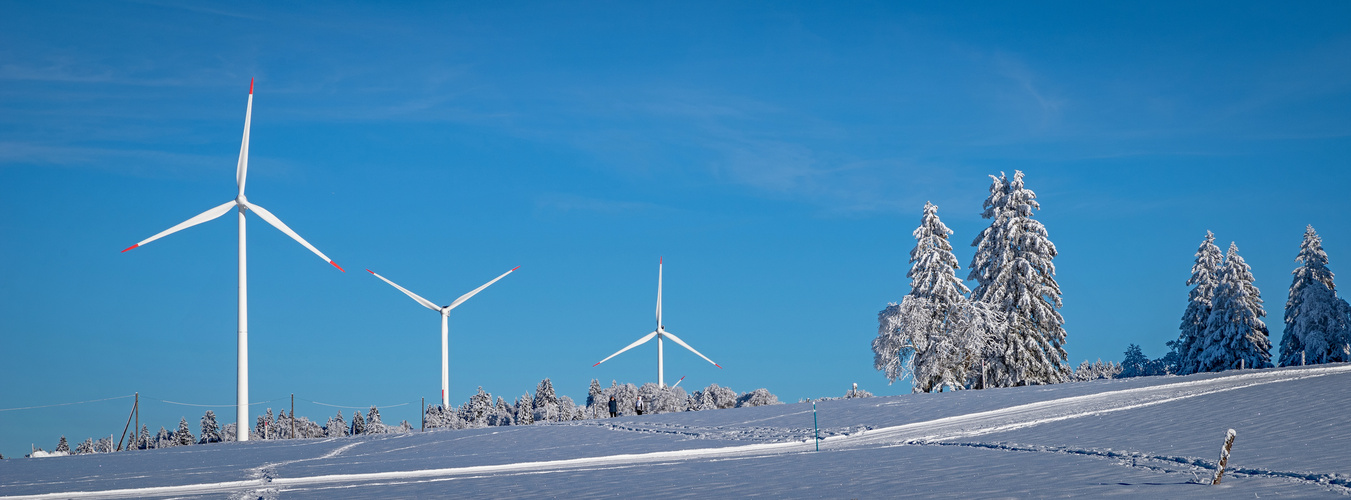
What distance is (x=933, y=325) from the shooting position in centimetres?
6034

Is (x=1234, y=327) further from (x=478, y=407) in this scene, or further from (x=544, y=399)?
(x=478, y=407)

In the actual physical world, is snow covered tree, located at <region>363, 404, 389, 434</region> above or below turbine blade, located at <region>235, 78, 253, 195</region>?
below

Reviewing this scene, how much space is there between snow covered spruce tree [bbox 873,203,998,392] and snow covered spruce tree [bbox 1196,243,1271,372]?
16184 millimetres

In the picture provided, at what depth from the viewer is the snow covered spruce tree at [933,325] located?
58.6m

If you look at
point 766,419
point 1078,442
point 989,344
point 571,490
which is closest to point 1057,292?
point 989,344

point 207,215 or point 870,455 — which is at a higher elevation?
point 207,215

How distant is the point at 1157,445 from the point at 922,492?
7.90 meters

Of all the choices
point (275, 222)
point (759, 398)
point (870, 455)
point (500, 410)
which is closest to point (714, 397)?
point (759, 398)

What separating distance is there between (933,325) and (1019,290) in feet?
18.3

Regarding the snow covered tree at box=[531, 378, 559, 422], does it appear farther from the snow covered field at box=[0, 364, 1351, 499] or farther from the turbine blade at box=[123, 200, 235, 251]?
the snow covered field at box=[0, 364, 1351, 499]

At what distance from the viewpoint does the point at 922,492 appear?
15.3 meters

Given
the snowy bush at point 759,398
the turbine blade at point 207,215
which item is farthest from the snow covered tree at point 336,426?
the turbine blade at point 207,215

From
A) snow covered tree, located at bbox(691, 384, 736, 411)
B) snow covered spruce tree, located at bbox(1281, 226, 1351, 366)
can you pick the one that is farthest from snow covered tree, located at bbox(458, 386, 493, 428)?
snow covered spruce tree, located at bbox(1281, 226, 1351, 366)

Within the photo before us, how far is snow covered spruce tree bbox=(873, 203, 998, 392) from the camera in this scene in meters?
58.6
